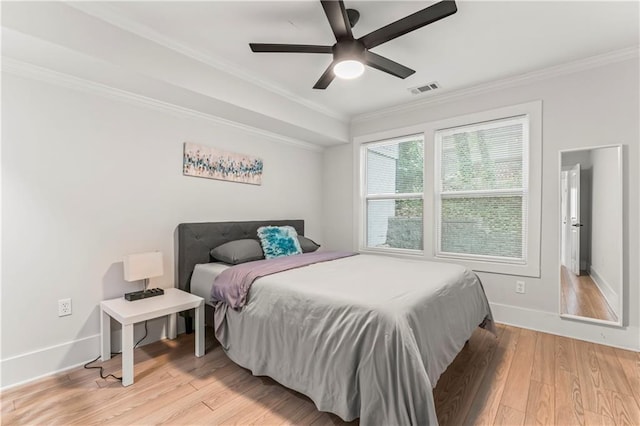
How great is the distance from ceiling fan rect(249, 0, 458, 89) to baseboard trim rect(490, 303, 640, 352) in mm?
2649

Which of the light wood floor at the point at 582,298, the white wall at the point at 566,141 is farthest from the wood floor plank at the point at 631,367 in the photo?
the light wood floor at the point at 582,298

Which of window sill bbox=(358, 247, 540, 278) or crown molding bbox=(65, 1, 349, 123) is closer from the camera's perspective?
crown molding bbox=(65, 1, 349, 123)

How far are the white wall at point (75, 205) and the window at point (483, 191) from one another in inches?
111

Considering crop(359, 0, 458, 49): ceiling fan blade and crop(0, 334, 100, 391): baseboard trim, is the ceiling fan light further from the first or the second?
crop(0, 334, 100, 391): baseboard trim

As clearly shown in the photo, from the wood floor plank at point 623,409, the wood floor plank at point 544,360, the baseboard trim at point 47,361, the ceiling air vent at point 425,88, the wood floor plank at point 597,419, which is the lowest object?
the wood floor plank at point 597,419

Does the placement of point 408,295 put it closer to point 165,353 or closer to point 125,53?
point 165,353

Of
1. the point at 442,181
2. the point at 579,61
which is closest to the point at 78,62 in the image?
the point at 442,181

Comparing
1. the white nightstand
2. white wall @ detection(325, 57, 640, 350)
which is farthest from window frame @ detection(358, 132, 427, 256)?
the white nightstand

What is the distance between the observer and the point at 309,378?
71.3 inches

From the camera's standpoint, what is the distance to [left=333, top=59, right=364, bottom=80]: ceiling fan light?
2.06 m

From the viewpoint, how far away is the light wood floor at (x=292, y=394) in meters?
1.76

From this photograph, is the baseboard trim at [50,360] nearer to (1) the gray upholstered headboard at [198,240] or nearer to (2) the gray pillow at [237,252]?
(1) the gray upholstered headboard at [198,240]

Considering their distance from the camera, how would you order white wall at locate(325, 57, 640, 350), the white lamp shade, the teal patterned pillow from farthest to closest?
the teal patterned pillow < white wall at locate(325, 57, 640, 350) < the white lamp shade

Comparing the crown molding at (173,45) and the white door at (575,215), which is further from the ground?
the crown molding at (173,45)
